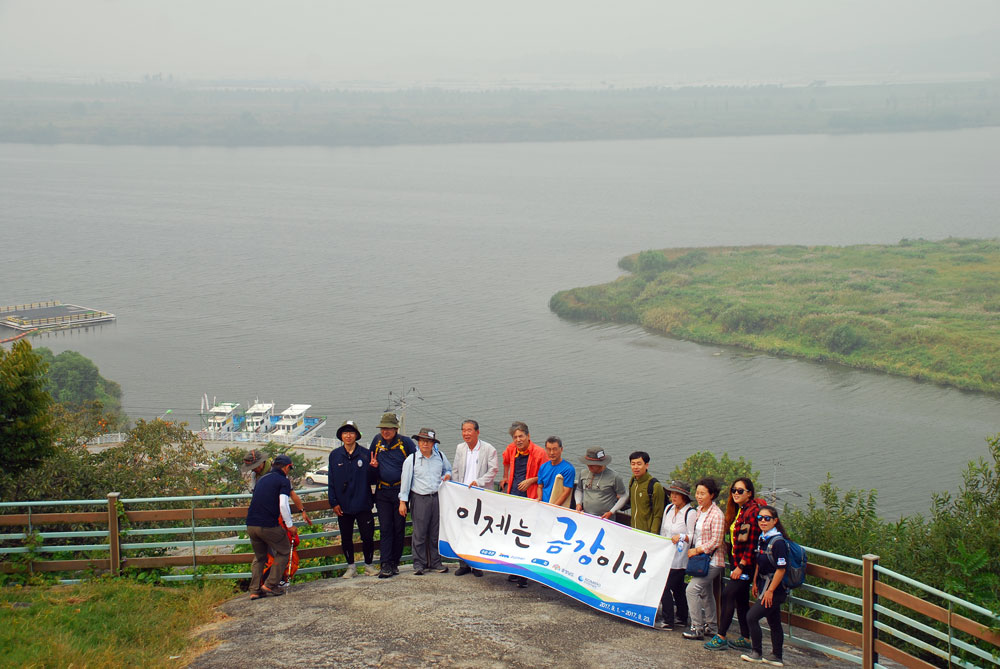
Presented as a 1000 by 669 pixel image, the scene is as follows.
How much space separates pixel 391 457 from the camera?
1017 cm

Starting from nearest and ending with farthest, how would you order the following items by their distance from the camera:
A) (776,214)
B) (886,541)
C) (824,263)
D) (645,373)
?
(886,541)
(645,373)
(824,263)
(776,214)

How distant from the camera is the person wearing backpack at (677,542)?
8.72 meters

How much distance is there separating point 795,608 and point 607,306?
75.6m

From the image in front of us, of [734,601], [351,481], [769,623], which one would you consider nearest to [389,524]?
[351,481]

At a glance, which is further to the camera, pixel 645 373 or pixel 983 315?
pixel 983 315

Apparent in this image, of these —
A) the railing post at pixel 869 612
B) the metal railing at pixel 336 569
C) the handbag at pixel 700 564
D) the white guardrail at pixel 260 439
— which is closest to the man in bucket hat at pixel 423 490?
the metal railing at pixel 336 569

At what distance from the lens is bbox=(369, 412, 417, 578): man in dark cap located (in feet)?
33.3

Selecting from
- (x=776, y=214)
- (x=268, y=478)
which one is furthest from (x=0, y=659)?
(x=776, y=214)

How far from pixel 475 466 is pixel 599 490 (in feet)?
4.46

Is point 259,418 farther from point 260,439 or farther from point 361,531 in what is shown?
point 361,531

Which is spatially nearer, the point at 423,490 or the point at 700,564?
the point at 700,564

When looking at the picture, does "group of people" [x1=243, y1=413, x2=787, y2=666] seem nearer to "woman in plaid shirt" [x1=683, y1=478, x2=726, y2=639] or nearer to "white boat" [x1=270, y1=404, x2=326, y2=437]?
"woman in plaid shirt" [x1=683, y1=478, x2=726, y2=639]

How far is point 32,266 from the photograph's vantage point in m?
115

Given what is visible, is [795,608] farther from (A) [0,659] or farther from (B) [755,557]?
(A) [0,659]
